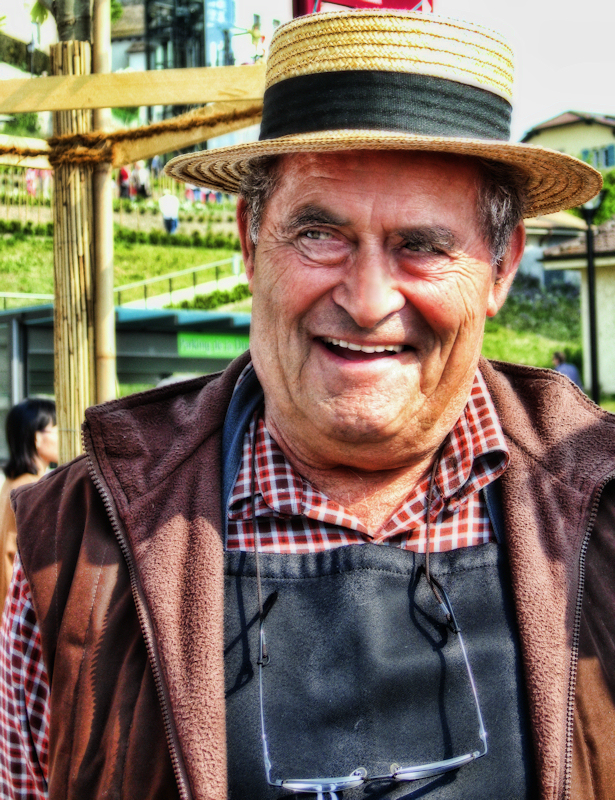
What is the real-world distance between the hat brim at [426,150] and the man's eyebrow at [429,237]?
0.15 meters

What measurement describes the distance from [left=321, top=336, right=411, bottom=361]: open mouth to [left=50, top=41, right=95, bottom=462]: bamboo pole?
1866 millimetres

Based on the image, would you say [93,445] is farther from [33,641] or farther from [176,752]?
[176,752]

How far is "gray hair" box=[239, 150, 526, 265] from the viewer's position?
167cm

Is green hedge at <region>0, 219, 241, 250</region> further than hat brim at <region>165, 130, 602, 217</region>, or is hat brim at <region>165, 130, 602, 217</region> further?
green hedge at <region>0, 219, 241, 250</region>

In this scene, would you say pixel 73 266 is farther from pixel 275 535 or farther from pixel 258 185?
pixel 275 535

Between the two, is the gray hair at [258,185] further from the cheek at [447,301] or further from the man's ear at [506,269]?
the man's ear at [506,269]

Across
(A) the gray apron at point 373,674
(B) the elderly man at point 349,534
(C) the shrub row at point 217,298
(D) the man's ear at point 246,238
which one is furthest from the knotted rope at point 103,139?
(C) the shrub row at point 217,298

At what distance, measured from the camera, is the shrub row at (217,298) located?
23.3m

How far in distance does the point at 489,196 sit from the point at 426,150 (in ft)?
0.68

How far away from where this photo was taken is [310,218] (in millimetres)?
1590

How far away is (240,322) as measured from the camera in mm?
11906

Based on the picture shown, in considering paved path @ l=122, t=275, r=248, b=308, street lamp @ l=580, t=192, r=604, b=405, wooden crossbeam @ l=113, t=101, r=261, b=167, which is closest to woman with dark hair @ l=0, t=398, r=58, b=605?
wooden crossbeam @ l=113, t=101, r=261, b=167

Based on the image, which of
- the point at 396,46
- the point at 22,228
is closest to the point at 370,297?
the point at 396,46

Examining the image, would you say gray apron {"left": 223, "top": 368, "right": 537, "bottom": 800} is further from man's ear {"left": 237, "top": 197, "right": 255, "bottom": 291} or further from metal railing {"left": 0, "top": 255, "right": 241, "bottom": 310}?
metal railing {"left": 0, "top": 255, "right": 241, "bottom": 310}
